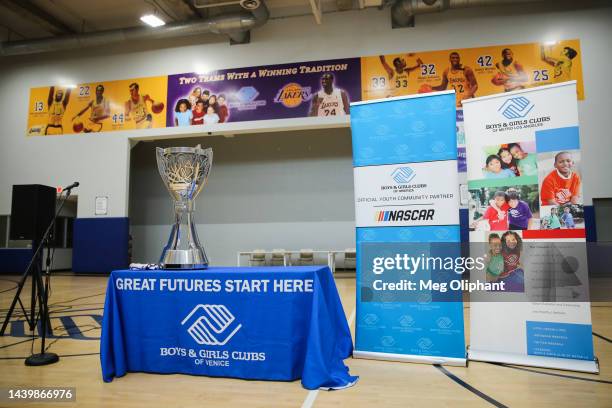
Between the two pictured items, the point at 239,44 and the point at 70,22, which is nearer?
the point at 239,44

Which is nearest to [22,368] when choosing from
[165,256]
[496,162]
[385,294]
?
[165,256]

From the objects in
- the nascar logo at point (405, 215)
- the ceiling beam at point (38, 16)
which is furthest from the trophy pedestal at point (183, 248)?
the ceiling beam at point (38, 16)

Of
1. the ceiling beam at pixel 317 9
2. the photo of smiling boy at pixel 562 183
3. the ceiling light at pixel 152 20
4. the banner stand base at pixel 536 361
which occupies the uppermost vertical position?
the ceiling beam at pixel 317 9

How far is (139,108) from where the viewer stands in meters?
9.68

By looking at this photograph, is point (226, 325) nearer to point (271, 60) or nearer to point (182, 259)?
point (182, 259)

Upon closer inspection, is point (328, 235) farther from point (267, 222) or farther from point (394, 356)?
point (394, 356)

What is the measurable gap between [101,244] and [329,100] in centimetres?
654

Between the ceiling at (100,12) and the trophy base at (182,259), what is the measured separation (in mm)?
7724

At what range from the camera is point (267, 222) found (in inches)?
416

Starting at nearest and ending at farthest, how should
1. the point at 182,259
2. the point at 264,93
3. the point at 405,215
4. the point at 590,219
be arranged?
the point at 182,259 < the point at 405,215 < the point at 590,219 < the point at 264,93

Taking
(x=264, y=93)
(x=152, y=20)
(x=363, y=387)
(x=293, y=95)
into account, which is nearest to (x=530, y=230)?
(x=363, y=387)

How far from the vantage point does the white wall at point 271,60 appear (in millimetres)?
8047

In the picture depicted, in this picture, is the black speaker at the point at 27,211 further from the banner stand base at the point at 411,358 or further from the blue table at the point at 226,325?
the banner stand base at the point at 411,358

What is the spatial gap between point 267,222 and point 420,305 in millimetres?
8095
